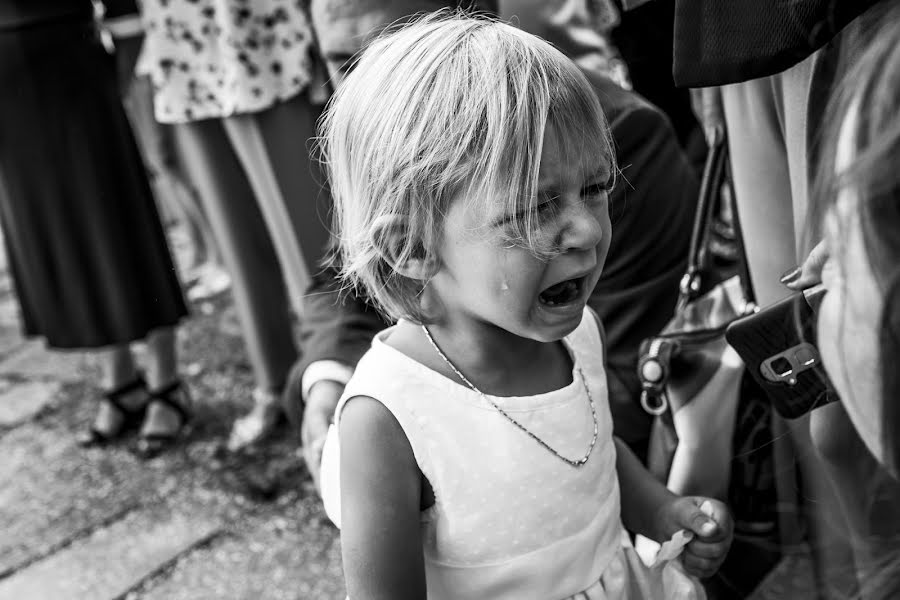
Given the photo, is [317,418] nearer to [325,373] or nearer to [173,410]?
[325,373]

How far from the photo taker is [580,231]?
1056mm

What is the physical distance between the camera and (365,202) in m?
1.14

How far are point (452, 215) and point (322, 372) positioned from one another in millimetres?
655

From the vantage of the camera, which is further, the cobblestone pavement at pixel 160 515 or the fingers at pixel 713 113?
the cobblestone pavement at pixel 160 515

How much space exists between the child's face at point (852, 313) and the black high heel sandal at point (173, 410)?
2591 mm

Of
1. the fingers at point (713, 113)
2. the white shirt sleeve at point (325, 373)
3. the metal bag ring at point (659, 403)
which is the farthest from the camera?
the white shirt sleeve at point (325, 373)

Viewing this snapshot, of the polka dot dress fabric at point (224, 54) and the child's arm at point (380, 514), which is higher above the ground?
the polka dot dress fabric at point (224, 54)

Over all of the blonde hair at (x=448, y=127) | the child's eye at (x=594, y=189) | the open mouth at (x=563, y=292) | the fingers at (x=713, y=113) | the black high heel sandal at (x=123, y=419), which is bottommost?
the black high heel sandal at (x=123, y=419)

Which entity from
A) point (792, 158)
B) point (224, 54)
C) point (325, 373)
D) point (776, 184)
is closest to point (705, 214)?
point (776, 184)

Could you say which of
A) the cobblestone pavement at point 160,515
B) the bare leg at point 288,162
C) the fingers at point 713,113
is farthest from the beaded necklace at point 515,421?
the bare leg at point 288,162

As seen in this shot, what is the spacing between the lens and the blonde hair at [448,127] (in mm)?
1044

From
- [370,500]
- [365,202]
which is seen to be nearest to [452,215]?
[365,202]

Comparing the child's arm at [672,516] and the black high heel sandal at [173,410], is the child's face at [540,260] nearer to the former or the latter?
Result: the child's arm at [672,516]

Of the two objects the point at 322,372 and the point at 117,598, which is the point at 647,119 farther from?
the point at 117,598
